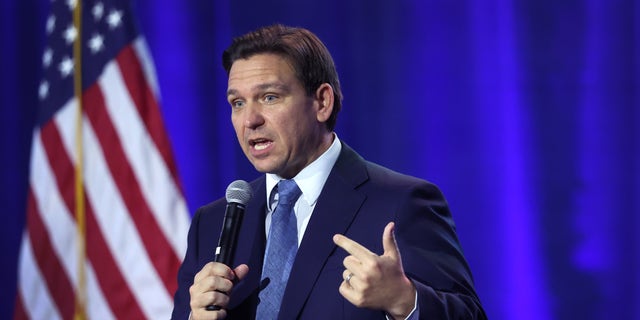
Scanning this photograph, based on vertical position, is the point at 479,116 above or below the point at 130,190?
above

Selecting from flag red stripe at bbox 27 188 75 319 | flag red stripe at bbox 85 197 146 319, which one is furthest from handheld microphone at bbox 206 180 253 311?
flag red stripe at bbox 27 188 75 319

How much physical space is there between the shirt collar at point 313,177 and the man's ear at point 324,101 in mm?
76

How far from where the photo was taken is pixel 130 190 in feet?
10.5

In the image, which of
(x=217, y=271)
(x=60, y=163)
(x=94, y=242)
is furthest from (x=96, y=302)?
(x=217, y=271)

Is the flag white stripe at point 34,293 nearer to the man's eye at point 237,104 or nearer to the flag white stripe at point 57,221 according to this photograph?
the flag white stripe at point 57,221

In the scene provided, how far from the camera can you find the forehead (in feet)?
6.28

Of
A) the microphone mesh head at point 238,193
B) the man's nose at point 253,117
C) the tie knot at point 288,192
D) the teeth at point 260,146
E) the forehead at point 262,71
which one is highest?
the forehead at point 262,71

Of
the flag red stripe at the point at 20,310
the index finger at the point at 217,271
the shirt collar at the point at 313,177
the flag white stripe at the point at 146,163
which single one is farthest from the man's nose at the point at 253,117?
the flag red stripe at the point at 20,310

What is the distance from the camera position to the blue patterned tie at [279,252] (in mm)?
1773

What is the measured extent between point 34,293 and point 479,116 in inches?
73.5

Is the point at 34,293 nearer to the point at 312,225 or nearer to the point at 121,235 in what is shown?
the point at 121,235

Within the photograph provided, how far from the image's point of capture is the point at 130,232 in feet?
10.4

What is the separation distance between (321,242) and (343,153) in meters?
0.29

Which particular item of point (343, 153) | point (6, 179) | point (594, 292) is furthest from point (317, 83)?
point (6, 179)
